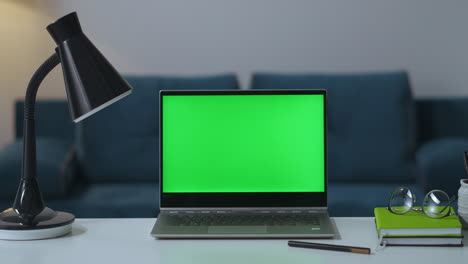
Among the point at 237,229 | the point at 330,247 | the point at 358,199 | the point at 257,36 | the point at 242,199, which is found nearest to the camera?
the point at 330,247

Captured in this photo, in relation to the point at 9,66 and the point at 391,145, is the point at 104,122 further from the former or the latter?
the point at 391,145

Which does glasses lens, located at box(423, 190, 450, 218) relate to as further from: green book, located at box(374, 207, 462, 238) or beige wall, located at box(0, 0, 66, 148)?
beige wall, located at box(0, 0, 66, 148)

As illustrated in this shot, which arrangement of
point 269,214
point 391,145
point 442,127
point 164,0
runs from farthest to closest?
1. point 164,0
2. point 442,127
3. point 391,145
4. point 269,214

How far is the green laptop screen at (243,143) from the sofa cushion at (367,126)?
4.79 ft

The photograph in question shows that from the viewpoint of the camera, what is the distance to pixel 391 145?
2836 millimetres

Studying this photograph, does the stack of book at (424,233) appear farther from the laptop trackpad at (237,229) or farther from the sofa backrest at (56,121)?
the sofa backrest at (56,121)

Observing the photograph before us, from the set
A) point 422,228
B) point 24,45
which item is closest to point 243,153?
point 422,228

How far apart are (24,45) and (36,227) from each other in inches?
88.5

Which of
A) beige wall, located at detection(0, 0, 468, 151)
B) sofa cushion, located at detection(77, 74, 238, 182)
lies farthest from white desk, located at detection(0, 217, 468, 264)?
beige wall, located at detection(0, 0, 468, 151)

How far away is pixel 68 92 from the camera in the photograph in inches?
45.7

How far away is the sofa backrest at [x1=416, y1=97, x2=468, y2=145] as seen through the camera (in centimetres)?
301

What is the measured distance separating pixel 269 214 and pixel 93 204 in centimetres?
126

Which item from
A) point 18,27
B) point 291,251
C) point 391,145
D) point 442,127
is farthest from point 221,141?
point 18,27

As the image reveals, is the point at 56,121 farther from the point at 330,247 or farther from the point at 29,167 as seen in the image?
the point at 330,247
